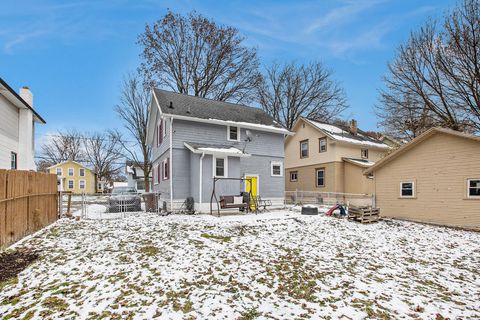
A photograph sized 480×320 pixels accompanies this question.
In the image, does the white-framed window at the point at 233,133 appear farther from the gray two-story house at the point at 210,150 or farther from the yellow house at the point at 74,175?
the yellow house at the point at 74,175

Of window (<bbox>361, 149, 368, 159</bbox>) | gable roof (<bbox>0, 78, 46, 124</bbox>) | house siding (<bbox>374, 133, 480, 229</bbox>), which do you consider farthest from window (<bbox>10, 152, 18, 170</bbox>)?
window (<bbox>361, 149, 368, 159</bbox>)

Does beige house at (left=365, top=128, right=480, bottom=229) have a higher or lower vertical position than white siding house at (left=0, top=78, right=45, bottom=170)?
lower

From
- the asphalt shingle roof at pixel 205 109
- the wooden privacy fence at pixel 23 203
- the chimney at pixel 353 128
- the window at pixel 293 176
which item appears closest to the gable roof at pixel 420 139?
the asphalt shingle roof at pixel 205 109

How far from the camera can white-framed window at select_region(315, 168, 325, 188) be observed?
23.1 metres

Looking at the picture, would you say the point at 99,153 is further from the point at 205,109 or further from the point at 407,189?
the point at 407,189

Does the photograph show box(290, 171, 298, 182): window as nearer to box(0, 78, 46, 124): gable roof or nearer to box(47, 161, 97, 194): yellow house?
box(0, 78, 46, 124): gable roof

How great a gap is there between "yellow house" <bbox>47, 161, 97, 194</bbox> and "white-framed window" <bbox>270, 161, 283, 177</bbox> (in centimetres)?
3907

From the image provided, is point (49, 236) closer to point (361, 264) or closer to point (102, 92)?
point (361, 264)

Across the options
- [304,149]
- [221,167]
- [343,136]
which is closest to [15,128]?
[221,167]

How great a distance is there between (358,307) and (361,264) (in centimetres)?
241

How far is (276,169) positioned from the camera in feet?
59.7

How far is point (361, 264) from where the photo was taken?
6562mm

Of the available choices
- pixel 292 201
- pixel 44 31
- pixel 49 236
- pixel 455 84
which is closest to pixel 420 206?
pixel 455 84

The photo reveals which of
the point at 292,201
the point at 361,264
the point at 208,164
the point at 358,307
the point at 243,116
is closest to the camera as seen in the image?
the point at 358,307
